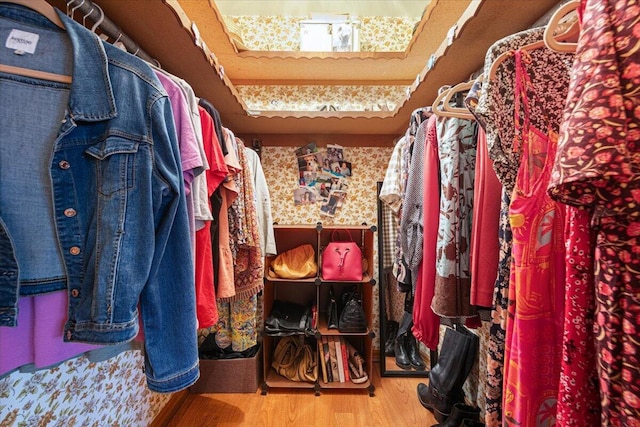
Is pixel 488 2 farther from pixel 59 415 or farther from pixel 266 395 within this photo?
pixel 266 395

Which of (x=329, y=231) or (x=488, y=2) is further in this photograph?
(x=329, y=231)

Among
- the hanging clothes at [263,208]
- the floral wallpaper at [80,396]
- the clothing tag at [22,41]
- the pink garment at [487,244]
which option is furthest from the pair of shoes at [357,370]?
the clothing tag at [22,41]

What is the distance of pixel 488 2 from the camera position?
838mm

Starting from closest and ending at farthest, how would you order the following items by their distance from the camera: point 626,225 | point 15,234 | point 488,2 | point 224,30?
point 626,225 → point 15,234 → point 488,2 → point 224,30

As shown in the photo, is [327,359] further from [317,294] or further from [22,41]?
[22,41]

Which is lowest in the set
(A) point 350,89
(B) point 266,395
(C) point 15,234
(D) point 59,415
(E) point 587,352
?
(B) point 266,395

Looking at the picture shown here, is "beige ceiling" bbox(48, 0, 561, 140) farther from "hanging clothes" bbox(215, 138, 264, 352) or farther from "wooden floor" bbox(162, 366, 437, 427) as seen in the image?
"wooden floor" bbox(162, 366, 437, 427)

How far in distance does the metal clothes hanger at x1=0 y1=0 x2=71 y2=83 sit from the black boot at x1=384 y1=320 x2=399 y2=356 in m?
2.09

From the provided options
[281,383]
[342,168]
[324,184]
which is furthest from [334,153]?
[281,383]

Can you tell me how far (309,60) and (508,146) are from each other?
146 centimetres

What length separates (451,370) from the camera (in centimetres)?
133

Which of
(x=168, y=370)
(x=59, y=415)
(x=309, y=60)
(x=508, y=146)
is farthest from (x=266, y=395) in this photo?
(x=309, y=60)

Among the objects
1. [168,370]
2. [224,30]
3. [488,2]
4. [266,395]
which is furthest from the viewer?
[266,395]

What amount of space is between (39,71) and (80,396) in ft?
3.69
